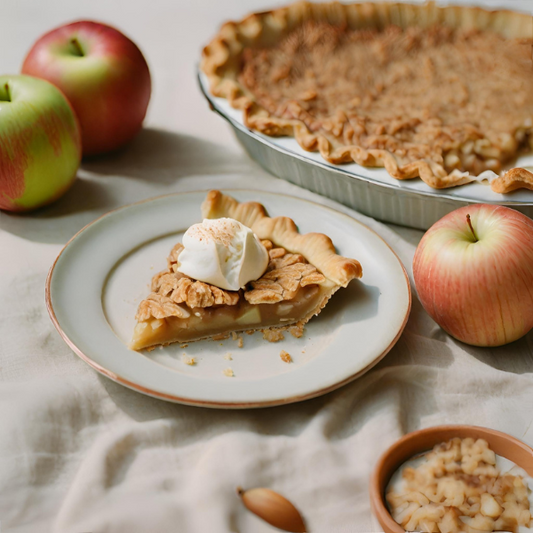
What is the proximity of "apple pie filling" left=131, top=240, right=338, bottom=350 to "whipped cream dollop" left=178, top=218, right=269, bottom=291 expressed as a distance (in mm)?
21

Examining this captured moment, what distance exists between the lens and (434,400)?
136cm

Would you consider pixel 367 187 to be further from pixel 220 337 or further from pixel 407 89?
pixel 220 337

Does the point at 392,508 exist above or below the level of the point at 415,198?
below

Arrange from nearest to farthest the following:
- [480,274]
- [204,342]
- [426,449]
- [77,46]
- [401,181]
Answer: [426,449], [480,274], [204,342], [401,181], [77,46]

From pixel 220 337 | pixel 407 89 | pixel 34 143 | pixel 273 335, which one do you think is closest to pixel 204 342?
pixel 220 337

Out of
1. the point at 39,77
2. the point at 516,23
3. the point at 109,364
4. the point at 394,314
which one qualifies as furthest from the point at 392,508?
the point at 516,23

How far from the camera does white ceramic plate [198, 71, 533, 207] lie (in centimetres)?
163

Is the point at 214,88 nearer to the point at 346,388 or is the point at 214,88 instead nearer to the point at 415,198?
the point at 415,198

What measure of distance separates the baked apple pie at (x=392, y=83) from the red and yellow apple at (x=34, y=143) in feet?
1.67

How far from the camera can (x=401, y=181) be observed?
173 centimetres

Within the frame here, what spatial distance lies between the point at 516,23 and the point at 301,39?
766mm

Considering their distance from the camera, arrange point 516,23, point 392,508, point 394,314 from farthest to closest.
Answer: point 516,23 → point 394,314 → point 392,508

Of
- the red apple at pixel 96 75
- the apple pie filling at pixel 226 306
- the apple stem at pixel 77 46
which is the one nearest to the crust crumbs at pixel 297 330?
the apple pie filling at pixel 226 306

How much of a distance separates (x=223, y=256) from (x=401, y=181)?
57cm
